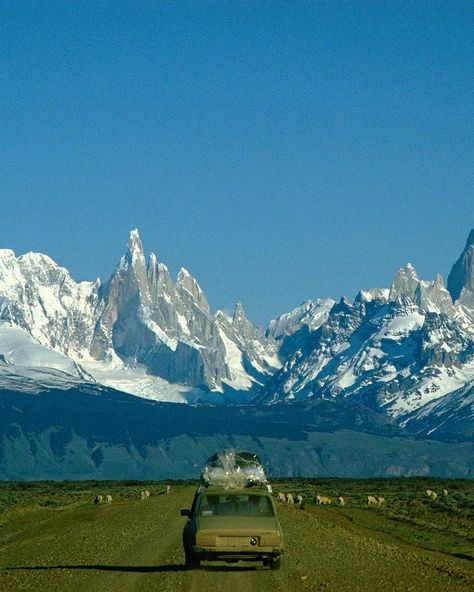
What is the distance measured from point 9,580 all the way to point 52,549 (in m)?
15.2

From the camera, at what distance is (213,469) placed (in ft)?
257

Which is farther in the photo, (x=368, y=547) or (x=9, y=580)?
(x=368, y=547)

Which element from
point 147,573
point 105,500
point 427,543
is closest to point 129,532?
point 427,543

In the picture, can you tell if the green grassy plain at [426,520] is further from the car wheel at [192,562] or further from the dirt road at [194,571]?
the car wheel at [192,562]

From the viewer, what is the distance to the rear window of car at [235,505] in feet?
135

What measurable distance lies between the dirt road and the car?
2.03 feet

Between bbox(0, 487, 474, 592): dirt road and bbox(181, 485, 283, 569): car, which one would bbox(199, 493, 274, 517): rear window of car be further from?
bbox(0, 487, 474, 592): dirt road

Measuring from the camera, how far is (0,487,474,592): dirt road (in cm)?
3803

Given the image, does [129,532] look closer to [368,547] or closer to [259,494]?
[368,547]

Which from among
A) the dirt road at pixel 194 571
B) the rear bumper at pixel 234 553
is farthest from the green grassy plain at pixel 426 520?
the rear bumper at pixel 234 553

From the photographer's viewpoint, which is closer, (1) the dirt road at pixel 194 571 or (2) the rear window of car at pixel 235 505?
(1) the dirt road at pixel 194 571

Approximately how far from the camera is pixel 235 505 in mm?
41406

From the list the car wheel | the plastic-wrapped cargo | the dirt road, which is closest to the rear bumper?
the dirt road

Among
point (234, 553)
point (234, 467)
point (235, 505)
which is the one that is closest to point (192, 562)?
point (235, 505)
